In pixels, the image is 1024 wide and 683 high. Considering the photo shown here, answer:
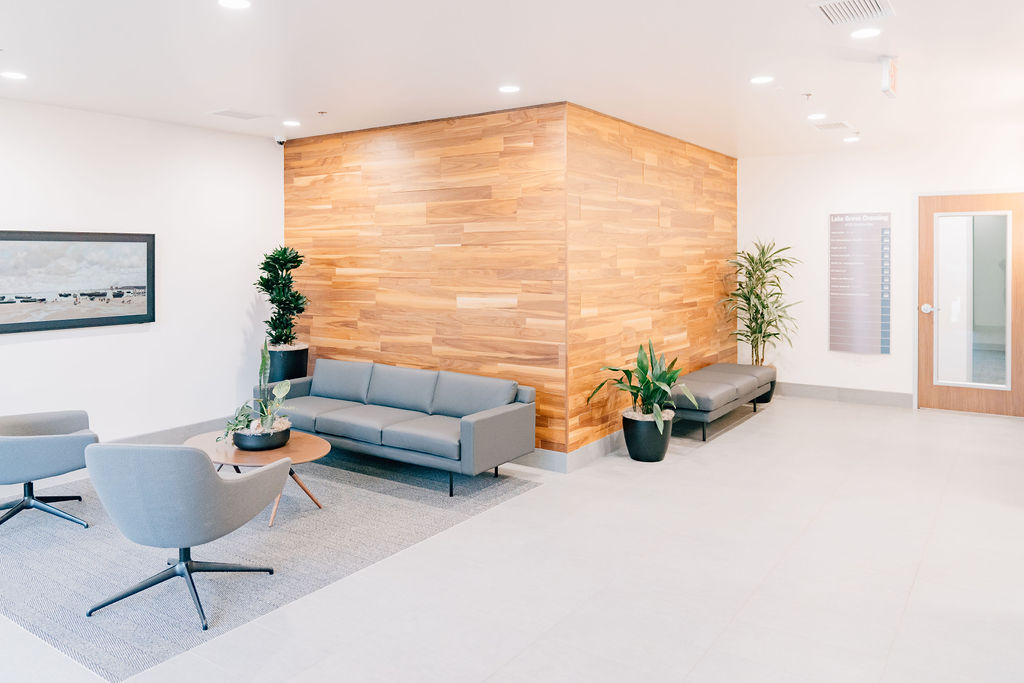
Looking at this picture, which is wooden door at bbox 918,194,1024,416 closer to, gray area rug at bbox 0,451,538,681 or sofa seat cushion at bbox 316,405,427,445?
gray area rug at bbox 0,451,538,681

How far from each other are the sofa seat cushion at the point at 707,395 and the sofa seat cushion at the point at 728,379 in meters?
0.10

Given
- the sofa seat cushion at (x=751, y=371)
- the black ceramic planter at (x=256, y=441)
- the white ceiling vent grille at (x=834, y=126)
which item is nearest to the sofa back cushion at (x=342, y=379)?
the black ceramic planter at (x=256, y=441)

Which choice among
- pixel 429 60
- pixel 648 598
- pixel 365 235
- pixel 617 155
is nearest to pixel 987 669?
pixel 648 598

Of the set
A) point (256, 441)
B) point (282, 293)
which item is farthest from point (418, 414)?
point (282, 293)

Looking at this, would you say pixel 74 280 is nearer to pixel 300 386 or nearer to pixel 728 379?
pixel 300 386

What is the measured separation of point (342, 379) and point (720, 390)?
343 centimetres

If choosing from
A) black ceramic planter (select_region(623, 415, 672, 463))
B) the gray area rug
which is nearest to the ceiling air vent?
the gray area rug

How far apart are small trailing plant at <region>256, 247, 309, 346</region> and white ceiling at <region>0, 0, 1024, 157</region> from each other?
→ 1234 millimetres

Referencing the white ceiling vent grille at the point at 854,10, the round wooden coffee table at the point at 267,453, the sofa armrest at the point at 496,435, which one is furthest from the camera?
the sofa armrest at the point at 496,435

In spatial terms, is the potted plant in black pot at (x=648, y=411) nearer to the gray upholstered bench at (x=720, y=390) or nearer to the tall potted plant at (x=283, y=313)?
the gray upholstered bench at (x=720, y=390)

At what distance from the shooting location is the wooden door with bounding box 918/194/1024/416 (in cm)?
751

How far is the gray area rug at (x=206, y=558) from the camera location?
10.8 ft

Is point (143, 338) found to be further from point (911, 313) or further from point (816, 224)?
point (911, 313)

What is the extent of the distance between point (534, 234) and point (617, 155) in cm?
117
